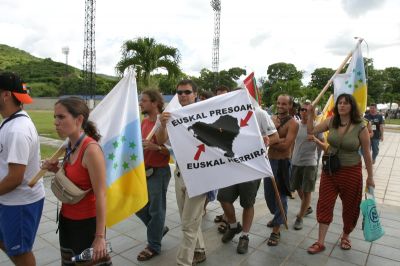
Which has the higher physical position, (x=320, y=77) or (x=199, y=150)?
(x=320, y=77)

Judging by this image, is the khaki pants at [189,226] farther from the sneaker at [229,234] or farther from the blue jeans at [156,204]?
the sneaker at [229,234]

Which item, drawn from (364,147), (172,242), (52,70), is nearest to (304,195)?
(364,147)

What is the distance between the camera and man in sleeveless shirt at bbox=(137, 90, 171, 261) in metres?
3.50

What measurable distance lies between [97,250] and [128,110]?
1272mm

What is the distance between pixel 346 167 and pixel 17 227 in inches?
131

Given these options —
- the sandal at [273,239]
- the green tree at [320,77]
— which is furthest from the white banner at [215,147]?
the green tree at [320,77]

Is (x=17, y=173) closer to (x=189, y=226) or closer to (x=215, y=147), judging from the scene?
(x=189, y=226)

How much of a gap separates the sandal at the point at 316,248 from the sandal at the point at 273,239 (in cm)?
39

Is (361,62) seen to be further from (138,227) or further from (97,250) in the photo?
(97,250)

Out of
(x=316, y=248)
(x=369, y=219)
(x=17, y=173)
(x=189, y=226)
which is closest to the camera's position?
(x=17, y=173)

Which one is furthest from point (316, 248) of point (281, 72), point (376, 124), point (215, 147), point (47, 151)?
point (281, 72)

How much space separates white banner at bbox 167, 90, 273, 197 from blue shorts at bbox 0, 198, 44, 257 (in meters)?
1.34

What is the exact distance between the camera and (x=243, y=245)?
12.3 ft

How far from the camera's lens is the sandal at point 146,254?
351 centimetres
